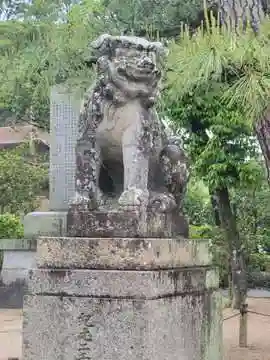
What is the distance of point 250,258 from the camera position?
62.2ft

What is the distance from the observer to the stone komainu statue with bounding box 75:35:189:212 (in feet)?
15.3

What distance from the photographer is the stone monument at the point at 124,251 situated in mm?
4289

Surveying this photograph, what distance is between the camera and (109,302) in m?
4.29

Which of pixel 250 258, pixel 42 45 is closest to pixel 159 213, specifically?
pixel 42 45

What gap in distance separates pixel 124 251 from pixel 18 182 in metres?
16.4

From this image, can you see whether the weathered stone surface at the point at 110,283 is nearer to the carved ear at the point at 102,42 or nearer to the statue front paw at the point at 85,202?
the statue front paw at the point at 85,202

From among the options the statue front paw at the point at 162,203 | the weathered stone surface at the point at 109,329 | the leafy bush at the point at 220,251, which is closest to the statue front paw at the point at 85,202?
the statue front paw at the point at 162,203

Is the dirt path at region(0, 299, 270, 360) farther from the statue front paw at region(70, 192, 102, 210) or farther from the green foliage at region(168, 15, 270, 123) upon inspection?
the green foliage at region(168, 15, 270, 123)

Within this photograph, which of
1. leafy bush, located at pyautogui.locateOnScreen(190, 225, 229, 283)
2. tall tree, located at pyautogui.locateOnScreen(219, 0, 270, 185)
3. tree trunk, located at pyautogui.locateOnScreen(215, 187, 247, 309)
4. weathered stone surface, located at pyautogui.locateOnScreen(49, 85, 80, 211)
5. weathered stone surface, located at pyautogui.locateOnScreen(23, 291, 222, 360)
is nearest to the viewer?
weathered stone surface, located at pyautogui.locateOnScreen(23, 291, 222, 360)

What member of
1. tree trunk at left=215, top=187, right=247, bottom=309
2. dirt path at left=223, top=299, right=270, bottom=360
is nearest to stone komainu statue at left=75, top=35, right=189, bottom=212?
dirt path at left=223, top=299, right=270, bottom=360

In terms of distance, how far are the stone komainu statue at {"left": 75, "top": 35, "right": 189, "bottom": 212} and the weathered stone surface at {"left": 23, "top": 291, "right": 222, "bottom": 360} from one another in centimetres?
64

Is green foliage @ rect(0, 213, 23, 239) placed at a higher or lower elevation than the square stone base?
higher

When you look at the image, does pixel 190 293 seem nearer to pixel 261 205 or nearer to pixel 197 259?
pixel 197 259

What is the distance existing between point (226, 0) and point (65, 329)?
3.71 m
